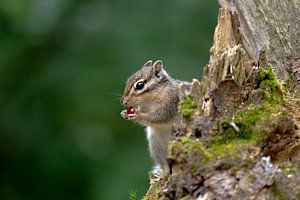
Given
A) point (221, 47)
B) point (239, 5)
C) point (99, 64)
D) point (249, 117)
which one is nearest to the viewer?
point (249, 117)

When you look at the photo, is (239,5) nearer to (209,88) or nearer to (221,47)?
(221,47)

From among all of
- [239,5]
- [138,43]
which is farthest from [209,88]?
[138,43]

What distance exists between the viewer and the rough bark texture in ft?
13.4

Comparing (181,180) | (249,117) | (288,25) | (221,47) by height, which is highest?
(288,25)

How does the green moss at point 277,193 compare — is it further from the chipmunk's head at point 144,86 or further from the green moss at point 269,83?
the chipmunk's head at point 144,86

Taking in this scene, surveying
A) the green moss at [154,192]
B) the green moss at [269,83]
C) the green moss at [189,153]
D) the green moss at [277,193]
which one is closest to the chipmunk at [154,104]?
the green moss at [154,192]

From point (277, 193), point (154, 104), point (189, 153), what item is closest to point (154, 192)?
point (189, 153)

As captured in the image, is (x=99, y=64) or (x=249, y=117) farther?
(x=99, y=64)

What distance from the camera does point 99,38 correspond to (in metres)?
9.20

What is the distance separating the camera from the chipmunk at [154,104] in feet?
20.8

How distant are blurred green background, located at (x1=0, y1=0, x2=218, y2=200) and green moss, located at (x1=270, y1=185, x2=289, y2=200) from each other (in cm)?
435

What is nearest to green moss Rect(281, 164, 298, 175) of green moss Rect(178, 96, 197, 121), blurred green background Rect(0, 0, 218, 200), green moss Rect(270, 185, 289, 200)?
green moss Rect(270, 185, 289, 200)

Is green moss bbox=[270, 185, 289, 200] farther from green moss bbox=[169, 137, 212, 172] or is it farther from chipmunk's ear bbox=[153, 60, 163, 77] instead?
chipmunk's ear bbox=[153, 60, 163, 77]

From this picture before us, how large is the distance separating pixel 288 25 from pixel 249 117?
5.33ft
